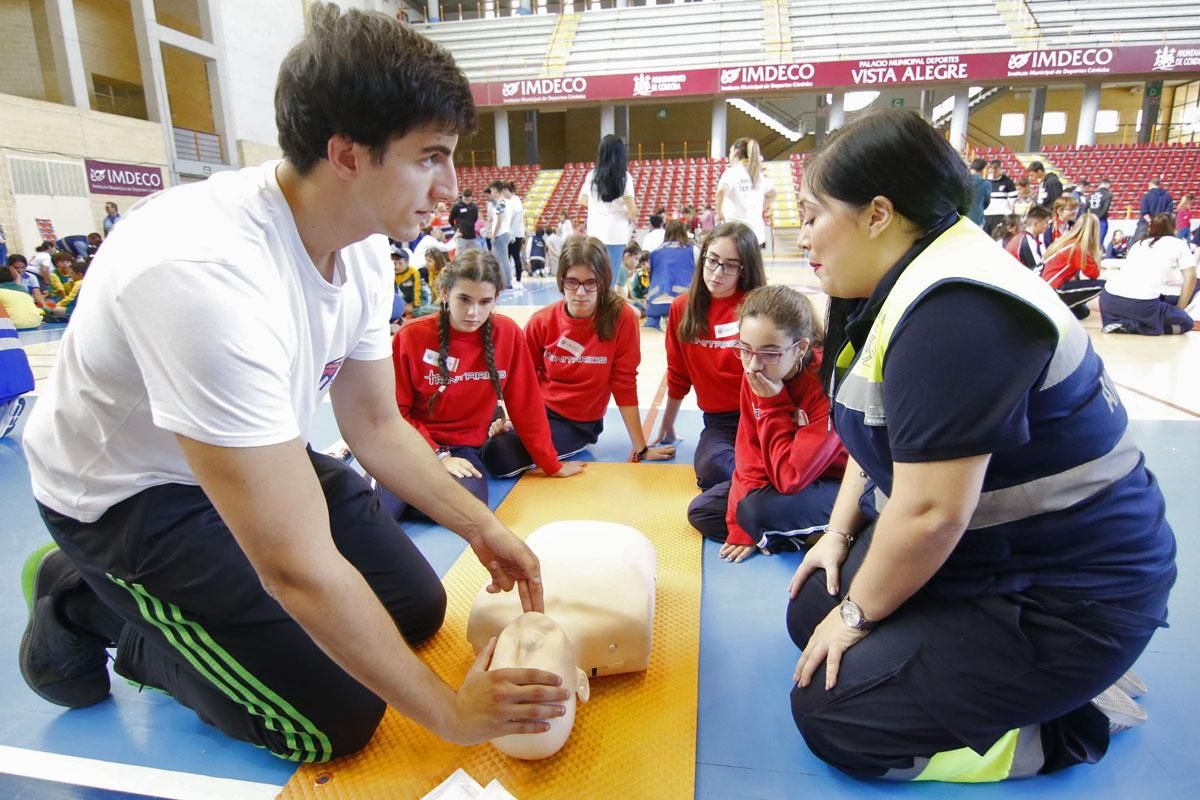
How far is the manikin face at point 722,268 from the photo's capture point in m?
2.90

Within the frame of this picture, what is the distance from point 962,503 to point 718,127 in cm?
2142

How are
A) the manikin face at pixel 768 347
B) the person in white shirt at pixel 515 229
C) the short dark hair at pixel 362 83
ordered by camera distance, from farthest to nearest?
1. the person in white shirt at pixel 515 229
2. the manikin face at pixel 768 347
3. the short dark hair at pixel 362 83

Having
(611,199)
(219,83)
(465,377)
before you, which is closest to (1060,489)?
(465,377)

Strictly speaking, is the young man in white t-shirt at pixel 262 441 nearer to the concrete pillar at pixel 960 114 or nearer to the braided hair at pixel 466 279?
the braided hair at pixel 466 279

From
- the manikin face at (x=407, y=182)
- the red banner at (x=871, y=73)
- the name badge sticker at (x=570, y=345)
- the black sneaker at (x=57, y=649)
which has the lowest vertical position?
the black sneaker at (x=57, y=649)

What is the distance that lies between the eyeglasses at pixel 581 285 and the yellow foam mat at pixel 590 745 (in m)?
1.41

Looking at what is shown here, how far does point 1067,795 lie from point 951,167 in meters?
1.23

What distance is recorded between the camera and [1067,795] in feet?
4.43

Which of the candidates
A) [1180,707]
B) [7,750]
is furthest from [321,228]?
[1180,707]

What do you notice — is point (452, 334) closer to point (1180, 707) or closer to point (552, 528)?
point (552, 528)

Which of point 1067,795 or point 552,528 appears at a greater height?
point 552,528

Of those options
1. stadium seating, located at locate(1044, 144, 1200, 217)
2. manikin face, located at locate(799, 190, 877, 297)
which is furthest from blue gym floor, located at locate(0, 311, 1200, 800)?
stadium seating, located at locate(1044, 144, 1200, 217)

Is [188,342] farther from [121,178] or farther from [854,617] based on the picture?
[121,178]

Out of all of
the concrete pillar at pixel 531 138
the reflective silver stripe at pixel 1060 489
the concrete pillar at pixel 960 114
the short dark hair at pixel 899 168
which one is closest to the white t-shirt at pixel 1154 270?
the reflective silver stripe at pixel 1060 489
